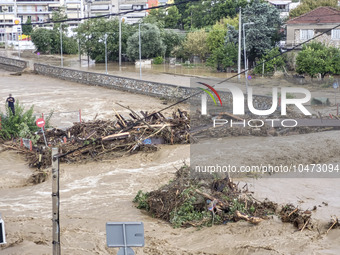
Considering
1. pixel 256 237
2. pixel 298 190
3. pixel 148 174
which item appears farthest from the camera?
pixel 148 174

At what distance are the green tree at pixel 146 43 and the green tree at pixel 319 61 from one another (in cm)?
2308

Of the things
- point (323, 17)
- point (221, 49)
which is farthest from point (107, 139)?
point (323, 17)

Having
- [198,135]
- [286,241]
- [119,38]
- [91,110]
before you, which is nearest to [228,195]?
[286,241]

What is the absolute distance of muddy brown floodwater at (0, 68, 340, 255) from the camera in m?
11.2

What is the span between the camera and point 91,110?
108 ft

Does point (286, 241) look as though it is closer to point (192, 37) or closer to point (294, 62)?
point (294, 62)

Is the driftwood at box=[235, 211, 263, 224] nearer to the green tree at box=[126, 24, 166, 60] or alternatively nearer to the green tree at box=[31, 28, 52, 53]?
the green tree at box=[126, 24, 166, 60]

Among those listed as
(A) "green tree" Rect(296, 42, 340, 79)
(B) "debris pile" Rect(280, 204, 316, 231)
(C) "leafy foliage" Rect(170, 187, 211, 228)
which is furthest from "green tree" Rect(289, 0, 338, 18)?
(C) "leafy foliage" Rect(170, 187, 211, 228)

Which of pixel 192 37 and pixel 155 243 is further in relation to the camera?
pixel 192 37

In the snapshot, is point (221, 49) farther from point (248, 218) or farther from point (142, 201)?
point (248, 218)

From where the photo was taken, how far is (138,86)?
132 feet

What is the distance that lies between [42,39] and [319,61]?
45806 mm

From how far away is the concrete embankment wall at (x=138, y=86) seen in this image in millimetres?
29572

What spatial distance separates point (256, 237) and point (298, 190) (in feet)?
13.6
